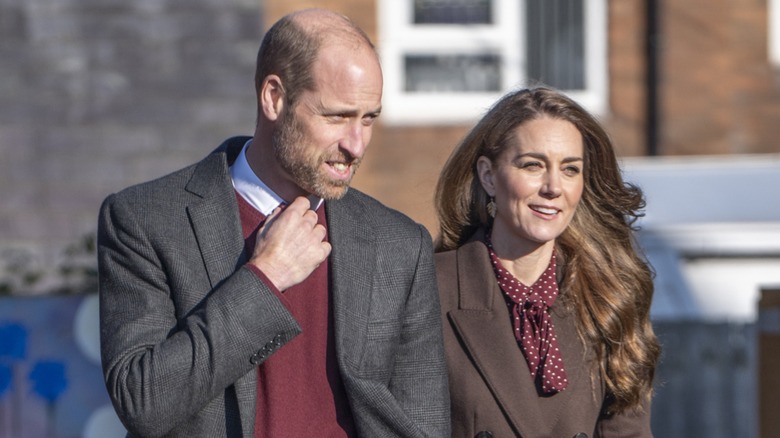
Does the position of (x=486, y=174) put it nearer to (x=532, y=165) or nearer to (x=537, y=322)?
(x=532, y=165)

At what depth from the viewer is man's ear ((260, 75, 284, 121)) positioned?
291cm

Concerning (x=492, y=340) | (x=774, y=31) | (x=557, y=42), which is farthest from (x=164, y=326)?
(x=774, y=31)

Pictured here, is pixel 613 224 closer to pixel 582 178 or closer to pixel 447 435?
pixel 582 178

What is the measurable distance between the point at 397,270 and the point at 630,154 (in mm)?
6186

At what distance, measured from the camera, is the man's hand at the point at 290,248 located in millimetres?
2791

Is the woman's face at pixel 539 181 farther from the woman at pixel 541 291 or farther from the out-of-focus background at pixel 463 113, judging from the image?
the out-of-focus background at pixel 463 113

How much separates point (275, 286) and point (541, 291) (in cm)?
102

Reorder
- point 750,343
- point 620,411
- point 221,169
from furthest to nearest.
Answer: point 750,343
point 620,411
point 221,169

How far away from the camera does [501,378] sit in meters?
3.45

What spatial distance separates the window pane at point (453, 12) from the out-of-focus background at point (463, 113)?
0.05 feet

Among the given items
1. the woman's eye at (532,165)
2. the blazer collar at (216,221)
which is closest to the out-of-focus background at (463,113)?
the woman's eye at (532,165)

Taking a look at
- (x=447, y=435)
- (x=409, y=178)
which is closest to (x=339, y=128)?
(x=447, y=435)

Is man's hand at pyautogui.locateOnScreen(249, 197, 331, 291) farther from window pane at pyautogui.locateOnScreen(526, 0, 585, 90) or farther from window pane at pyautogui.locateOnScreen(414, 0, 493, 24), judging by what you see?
window pane at pyautogui.locateOnScreen(526, 0, 585, 90)

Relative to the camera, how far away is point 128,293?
9.25ft
